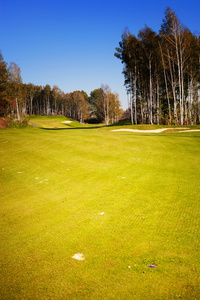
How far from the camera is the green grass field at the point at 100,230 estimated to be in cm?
222

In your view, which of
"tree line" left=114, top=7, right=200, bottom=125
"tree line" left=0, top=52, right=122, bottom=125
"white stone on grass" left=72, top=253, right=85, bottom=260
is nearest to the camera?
"white stone on grass" left=72, top=253, right=85, bottom=260

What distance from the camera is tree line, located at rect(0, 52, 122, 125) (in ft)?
121

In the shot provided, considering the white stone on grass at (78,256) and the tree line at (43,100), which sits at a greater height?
the tree line at (43,100)

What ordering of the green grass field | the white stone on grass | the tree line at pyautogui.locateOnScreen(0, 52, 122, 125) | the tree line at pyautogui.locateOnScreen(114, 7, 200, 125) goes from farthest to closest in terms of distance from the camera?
1. the tree line at pyautogui.locateOnScreen(0, 52, 122, 125)
2. the tree line at pyautogui.locateOnScreen(114, 7, 200, 125)
3. the white stone on grass
4. the green grass field

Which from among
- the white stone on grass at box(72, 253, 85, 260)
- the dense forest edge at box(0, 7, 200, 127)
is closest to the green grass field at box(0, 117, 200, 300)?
the white stone on grass at box(72, 253, 85, 260)

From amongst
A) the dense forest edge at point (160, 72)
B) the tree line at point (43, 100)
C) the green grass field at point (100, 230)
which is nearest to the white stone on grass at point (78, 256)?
the green grass field at point (100, 230)

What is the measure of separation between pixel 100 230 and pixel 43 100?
9237 cm

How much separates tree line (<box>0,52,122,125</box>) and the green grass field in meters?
34.4

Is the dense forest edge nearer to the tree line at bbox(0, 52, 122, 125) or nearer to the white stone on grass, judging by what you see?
the tree line at bbox(0, 52, 122, 125)

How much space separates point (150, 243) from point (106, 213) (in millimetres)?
1257

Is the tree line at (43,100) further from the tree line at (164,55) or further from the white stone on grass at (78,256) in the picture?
the white stone on grass at (78,256)

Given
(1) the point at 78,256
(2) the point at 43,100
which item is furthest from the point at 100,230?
(2) the point at 43,100

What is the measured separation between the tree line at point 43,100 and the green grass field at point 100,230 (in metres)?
34.4

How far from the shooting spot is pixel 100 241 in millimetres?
3115
